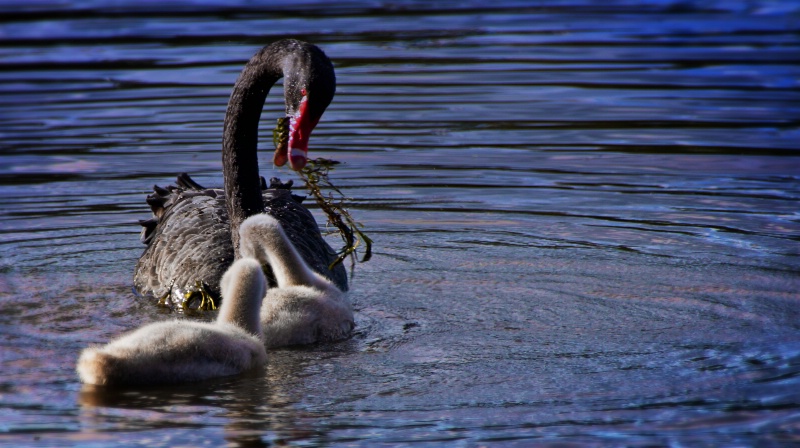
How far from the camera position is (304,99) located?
553 cm

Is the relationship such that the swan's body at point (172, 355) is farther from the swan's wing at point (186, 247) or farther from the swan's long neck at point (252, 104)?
the swan's wing at point (186, 247)

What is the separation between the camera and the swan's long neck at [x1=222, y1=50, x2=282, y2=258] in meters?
6.53

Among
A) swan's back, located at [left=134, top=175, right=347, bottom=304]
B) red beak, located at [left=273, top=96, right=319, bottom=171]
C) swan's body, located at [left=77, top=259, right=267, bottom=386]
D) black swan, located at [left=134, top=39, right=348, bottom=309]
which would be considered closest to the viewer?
swan's body, located at [left=77, top=259, right=267, bottom=386]

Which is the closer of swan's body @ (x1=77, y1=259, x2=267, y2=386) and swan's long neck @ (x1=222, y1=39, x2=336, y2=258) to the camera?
swan's body @ (x1=77, y1=259, x2=267, y2=386)

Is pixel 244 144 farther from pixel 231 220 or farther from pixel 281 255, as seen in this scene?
pixel 281 255

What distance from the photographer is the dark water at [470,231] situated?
459 centimetres

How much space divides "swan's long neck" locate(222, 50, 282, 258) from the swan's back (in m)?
0.19

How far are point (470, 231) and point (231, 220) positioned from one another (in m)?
1.69

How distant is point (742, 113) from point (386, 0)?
9851 mm

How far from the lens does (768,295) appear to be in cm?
606

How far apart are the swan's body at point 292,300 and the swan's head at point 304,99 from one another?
0.37 m

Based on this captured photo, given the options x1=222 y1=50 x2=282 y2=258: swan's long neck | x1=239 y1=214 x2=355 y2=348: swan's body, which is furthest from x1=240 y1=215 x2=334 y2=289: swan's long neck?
x1=222 y1=50 x2=282 y2=258: swan's long neck

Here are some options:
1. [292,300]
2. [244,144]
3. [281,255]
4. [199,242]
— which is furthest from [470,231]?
[292,300]

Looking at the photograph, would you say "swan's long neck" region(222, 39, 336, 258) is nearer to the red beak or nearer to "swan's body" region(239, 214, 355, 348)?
the red beak
